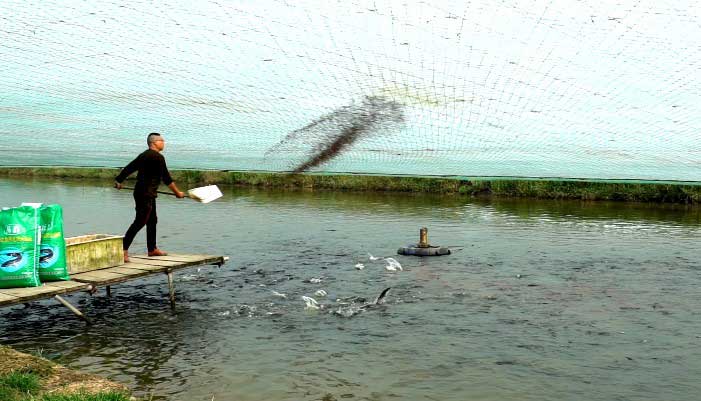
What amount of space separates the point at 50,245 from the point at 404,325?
13.5ft

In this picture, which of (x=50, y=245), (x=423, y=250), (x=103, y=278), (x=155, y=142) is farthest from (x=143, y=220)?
(x=423, y=250)

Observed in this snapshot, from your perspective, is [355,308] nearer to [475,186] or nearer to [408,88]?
[408,88]

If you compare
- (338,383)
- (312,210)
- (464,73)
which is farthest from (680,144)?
(312,210)

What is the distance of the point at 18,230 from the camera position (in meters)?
8.05

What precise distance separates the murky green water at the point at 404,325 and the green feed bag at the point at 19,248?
0.68 m

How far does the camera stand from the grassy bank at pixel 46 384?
5.36 metres

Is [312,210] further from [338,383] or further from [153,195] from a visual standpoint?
[338,383]

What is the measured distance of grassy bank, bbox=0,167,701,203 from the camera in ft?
101

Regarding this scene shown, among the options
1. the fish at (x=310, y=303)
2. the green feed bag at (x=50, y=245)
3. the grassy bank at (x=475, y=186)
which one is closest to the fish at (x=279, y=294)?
the fish at (x=310, y=303)

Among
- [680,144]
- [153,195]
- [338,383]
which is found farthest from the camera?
[680,144]

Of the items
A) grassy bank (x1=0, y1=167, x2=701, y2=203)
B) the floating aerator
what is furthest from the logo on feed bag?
grassy bank (x1=0, y1=167, x2=701, y2=203)

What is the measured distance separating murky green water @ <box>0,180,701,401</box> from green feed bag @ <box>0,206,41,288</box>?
683mm

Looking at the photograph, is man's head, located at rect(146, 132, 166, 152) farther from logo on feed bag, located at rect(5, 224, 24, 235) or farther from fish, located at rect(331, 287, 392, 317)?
fish, located at rect(331, 287, 392, 317)

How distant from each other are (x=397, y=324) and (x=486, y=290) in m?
2.84
